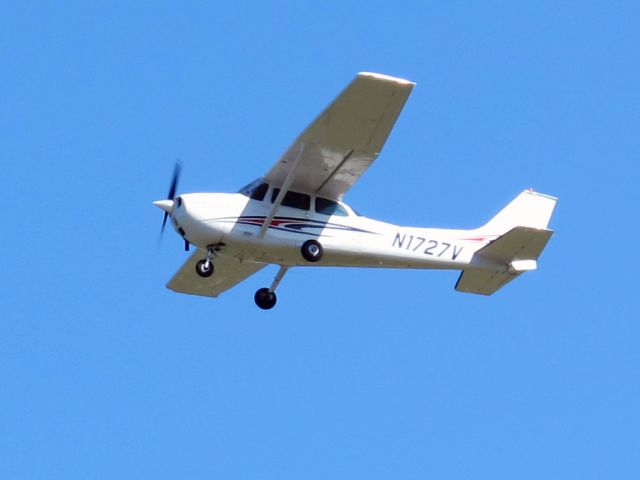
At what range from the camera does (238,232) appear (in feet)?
73.5

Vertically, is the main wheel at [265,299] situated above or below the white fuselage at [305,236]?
below

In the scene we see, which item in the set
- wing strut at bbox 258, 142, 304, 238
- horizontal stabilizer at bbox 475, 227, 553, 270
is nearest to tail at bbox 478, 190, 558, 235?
horizontal stabilizer at bbox 475, 227, 553, 270

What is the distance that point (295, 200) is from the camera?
23.0 metres

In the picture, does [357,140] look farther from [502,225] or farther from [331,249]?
[502,225]

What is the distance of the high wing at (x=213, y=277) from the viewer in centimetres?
2520

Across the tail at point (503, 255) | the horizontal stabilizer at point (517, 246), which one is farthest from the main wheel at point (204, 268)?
the horizontal stabilizer at point (517, 246)

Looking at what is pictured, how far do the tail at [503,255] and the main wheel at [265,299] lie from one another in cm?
318

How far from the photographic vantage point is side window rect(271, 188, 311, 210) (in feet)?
75.1

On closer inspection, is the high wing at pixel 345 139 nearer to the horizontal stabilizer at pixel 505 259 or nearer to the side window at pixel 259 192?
the side window at pixel 259 192

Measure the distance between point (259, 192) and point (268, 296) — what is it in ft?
6.12

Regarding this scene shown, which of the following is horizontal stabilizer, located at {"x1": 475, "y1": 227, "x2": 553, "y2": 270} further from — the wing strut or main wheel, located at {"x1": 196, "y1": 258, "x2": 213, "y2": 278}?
main wheel, located at {"x1": 196, "y1": 258, "x2": 213, "y2": 278}

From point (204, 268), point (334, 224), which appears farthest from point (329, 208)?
point (204, 268)

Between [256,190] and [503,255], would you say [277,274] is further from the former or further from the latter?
[503,255]

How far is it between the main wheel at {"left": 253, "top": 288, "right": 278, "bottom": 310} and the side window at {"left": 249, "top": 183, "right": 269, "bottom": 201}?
1.74 metres
